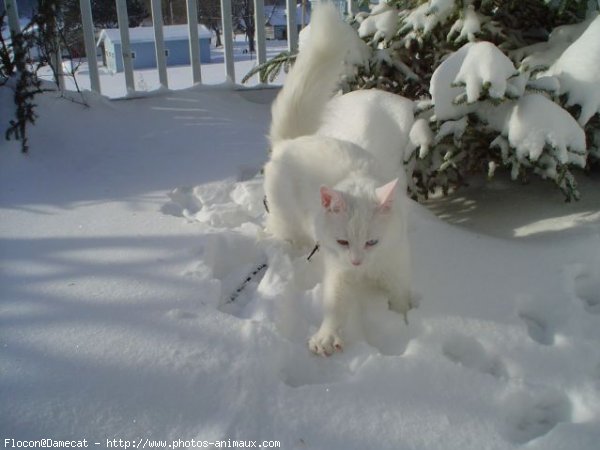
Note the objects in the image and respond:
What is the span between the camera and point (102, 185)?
A: 3078 mm

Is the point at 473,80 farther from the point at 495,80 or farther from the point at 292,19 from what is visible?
the point at 292,19

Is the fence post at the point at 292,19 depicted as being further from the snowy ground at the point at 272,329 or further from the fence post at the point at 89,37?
the snowy ground at the point at 272,329

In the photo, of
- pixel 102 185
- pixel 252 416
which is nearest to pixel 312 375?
pixel 252 416

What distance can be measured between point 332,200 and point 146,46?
19.5 ft

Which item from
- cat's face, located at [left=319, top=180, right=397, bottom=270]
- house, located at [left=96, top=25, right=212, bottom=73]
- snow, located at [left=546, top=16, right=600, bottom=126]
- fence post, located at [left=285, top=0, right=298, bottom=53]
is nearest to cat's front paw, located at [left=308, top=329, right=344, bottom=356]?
cat's face, located at [left=319, top=180, right=397, bottom=270]

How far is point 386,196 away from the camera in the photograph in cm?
176

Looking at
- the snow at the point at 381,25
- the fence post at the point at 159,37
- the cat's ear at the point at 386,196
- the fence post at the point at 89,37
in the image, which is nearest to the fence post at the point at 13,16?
the fence post at the point at 89,37

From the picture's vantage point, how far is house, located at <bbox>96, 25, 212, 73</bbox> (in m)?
6.00

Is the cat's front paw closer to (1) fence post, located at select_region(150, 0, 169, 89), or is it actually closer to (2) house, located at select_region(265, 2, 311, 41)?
(1) fence post, located at select_region(150, 0, 169, 89)

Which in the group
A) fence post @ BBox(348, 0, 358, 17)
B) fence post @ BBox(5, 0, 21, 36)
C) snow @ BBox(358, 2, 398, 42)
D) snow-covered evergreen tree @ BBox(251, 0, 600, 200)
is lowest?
snow-covered evergreen tree @ BBox(251, 0, 600, 200)

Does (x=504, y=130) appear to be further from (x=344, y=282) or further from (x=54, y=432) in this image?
(x=54, y=432)

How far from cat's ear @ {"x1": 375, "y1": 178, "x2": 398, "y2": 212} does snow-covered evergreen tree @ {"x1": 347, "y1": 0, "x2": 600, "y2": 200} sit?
76 cm

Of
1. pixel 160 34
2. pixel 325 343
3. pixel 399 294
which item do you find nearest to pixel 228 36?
pixel 160 34

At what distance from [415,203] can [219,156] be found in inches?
62.7
